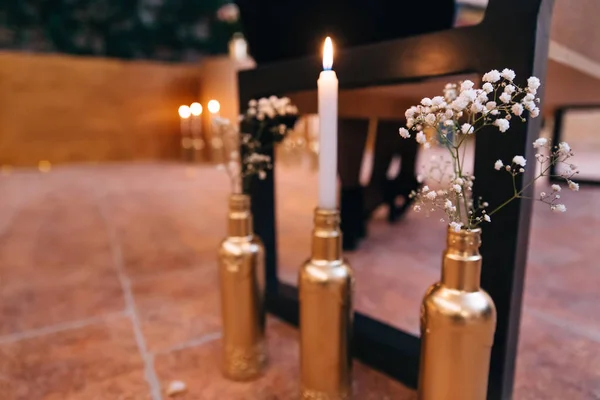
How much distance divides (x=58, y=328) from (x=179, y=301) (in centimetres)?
22

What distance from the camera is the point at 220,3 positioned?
473 centimetres

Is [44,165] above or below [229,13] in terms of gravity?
below

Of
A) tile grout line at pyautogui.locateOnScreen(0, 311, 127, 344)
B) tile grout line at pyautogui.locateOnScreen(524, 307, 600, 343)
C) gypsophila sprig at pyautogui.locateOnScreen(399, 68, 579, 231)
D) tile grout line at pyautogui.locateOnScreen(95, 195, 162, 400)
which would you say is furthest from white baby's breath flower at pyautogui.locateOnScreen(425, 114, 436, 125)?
tile grout line at pyautogui.locateOnScreen(0, 311, 127, 344)

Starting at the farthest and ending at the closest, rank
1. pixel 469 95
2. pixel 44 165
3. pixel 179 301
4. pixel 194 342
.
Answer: pixel 44 165, pixel 179 301, pixel 194 342, pixel 469 95

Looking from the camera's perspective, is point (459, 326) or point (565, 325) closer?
point (459, 326)

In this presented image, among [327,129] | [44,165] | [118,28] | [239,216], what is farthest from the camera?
[118,28]

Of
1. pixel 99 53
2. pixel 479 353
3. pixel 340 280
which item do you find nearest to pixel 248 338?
pixel 340 280

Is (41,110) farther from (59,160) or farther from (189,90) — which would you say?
(189,90)

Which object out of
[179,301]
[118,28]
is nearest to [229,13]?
[118,28]

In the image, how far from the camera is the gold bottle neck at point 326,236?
0.44 meters

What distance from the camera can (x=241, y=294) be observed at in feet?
1.79

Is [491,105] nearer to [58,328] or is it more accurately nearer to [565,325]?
[565,325]

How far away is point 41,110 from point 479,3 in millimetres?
3850

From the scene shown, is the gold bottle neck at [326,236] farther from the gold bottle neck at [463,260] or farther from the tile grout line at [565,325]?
the tile grout line at [565,325]
